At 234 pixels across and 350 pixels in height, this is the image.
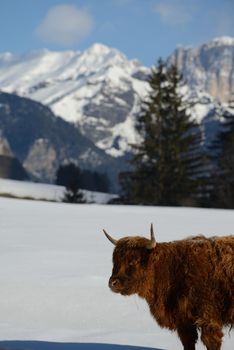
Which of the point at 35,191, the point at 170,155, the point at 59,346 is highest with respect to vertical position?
the point at 170,155

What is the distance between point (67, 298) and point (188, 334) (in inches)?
156

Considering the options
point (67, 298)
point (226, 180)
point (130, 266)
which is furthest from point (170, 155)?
point (130, 266)

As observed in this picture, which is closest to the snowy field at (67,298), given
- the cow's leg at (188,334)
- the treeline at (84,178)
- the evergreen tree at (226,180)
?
the cow's leg at (188,334)

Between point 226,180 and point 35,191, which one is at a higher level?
point 226,180

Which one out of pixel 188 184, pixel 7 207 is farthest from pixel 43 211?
pixel 188 184

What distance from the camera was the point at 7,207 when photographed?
90.1 ft

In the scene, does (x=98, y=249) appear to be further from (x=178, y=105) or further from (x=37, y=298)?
(x=178, y=105)

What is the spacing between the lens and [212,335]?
6406 mm

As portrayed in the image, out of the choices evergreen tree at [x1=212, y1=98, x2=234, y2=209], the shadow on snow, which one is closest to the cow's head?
the shadow on snow

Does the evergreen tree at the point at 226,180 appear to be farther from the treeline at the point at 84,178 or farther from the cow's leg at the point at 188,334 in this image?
the cow's leg at the point at 188,334

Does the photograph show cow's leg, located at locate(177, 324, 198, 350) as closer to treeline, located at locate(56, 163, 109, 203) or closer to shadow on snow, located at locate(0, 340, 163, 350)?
shadow on snow, located at locate(0, 340, 163, 350)

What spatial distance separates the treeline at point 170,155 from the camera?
152ft

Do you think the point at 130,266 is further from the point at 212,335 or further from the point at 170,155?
the point at 170,155

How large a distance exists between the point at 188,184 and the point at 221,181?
4.19 meters
